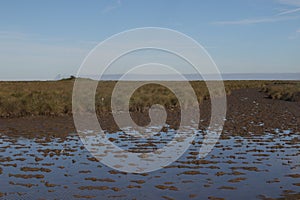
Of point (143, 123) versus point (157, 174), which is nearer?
point (157, 174)

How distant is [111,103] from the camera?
3012cm

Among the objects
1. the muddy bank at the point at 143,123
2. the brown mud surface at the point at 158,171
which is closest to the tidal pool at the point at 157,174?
the brown mud surface at the point at 158,171

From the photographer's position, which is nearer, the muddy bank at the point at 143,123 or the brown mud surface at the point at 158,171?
the brown mud surface at the point at 158,171

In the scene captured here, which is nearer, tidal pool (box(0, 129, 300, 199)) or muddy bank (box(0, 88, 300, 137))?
tidal pool (box(0, 129, 300, 199))

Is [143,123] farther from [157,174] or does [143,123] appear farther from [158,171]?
[157,174]

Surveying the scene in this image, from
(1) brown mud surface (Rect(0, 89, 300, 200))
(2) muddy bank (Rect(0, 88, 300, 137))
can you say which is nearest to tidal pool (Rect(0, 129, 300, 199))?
(1) brown mud surface (Rect(0, 89, 300, 200))

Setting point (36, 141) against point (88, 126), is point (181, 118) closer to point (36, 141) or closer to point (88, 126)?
point (88, 126)

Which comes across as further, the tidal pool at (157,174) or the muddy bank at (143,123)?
the muddy bank at (143,123)

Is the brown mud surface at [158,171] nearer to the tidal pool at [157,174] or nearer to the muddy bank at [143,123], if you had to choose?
the tidal pool at [157,174]

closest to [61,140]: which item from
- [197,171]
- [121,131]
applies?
[121,131]

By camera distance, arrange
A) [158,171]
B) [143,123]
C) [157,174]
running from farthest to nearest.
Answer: [143,123]
[158,171]
[157,174]

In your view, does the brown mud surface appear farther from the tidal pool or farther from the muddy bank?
the muddy bank

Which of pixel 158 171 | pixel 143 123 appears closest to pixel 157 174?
pixel 158 171

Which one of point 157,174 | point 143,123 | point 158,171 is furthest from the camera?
point 143,123
